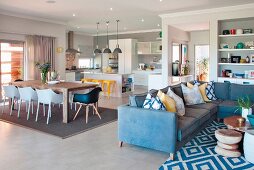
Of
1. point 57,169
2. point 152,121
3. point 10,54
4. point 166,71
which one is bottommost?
point 57,169

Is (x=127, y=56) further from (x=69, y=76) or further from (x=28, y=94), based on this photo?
(x=28, y=94)

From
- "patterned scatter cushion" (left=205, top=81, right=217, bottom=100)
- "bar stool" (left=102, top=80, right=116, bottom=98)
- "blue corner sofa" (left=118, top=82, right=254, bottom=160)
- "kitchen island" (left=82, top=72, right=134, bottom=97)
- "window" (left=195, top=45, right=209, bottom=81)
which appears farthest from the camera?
"window" (left=195, top=45, right=209, bottom=81)

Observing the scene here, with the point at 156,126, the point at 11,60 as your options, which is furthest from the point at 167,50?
the point at 11,60

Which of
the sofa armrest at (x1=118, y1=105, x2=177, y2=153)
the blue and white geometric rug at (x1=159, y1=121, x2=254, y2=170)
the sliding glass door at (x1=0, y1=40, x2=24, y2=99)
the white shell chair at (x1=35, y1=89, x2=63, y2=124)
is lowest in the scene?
the blue and white geometric rug at (x1=159, y1=121, x2=254, y2=170)

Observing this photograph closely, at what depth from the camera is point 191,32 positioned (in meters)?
9.84

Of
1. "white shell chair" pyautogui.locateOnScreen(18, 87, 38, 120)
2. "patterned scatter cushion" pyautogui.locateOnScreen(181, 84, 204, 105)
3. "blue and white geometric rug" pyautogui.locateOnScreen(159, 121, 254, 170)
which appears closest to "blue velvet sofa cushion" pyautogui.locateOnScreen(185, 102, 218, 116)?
"patterned scatter cushion" pyautogui.locateOnScreen(181, 84, 204, 105)

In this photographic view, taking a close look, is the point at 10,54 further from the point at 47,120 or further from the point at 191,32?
the point at 191,32

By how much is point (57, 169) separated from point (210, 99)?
4.03 m

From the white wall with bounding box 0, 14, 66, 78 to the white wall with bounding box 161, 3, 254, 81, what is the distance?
4.20 meters

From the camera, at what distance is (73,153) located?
3.68 m

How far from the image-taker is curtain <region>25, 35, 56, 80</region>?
8297mm

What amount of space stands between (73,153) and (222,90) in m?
4.03

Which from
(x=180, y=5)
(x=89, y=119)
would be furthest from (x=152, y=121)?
(x=180, y=5)

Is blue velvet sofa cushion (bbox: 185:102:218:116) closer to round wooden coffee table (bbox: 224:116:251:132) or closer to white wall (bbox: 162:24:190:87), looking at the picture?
round wooden coffee table (bbox: 224:116:251:132)
